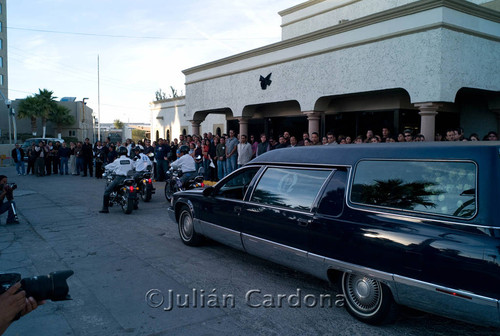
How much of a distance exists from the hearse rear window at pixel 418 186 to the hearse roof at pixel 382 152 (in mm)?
71

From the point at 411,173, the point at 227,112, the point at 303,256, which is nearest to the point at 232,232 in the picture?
the point at 303,256

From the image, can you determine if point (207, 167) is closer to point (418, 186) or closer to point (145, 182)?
point (145, 182)

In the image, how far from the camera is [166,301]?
4.42 m

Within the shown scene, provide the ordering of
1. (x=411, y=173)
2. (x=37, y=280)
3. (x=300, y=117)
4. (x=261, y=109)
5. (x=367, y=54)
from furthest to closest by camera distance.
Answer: (x=261, y=109) < (x=300, y=117) < (x=367, y=54) < (x=411, y=173) < (x=37, y=280)

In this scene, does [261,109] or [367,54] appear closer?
[367,54]

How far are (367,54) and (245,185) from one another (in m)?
7.22

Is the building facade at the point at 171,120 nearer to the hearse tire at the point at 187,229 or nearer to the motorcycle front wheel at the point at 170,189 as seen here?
the motorcycle front wheel at the point at 170,189

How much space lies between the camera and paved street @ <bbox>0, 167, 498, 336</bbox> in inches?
150

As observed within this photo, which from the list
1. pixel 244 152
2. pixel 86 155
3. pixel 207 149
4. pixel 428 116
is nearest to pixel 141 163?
pixel 244 152

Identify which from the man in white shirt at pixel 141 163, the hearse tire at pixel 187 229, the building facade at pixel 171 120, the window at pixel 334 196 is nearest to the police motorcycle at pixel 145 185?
the man in white shirt at pixel 141 163

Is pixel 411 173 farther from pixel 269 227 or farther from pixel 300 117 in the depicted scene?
pixel 300 117

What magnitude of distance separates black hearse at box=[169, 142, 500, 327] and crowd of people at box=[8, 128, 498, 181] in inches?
192

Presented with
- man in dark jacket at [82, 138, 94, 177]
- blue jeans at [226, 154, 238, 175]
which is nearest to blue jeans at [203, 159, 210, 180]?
blue jeans at [226, 154, 238, 175]

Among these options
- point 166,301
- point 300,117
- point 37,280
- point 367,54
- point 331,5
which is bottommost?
point 166,301
